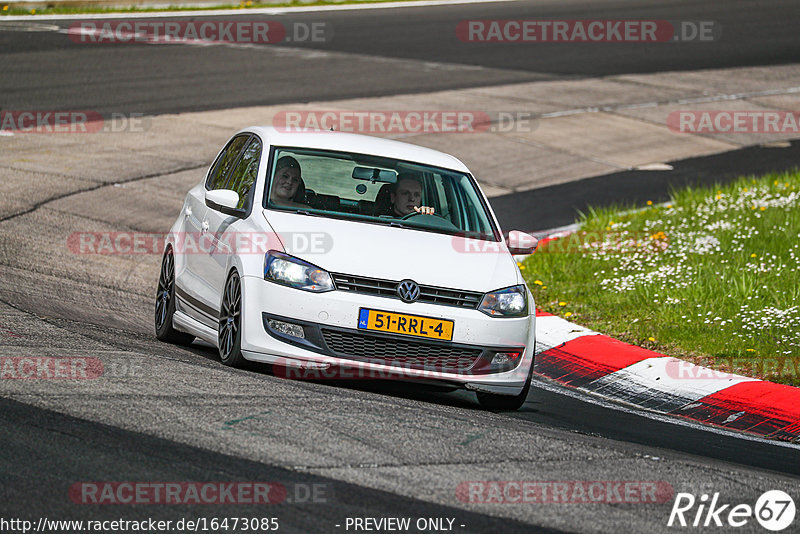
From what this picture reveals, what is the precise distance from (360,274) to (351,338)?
15.2 inches

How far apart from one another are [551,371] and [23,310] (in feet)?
13.0

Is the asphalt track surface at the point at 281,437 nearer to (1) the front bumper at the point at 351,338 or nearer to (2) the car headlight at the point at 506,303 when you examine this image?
(1) the front bumper at the point at 351,338

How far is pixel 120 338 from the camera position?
27.4 ft

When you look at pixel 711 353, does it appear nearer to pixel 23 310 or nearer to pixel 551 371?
pixel 551 371

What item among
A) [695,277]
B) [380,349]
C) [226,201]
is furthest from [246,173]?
[695,277]

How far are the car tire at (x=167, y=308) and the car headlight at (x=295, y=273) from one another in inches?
64.6

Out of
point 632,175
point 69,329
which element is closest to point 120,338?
point 69,329

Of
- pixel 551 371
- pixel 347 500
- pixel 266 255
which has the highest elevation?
pixel 266 255

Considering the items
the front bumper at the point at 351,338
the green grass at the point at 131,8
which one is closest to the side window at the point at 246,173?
the front bumper at the point at 351,338

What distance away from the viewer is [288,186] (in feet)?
26.9

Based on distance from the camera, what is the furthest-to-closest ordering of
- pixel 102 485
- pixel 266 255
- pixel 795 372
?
pixel 795 372, pixel 266 255, pixel 102 485

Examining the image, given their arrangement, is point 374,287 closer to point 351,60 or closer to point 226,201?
point 226,201

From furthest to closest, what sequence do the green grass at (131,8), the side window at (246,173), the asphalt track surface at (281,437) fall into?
the green grass at (131,8) → the side window at (246,173) → the asphalt track surface at (281,437)

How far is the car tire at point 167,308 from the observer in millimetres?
8781
